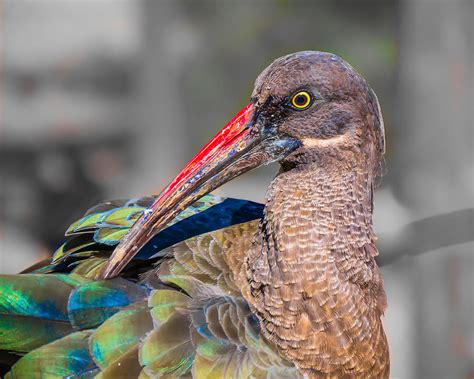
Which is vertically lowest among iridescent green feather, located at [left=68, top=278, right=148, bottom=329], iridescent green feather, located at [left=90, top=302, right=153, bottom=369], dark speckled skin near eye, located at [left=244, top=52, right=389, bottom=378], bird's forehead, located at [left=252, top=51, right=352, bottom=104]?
iridescent green feather, located at [left=90, top=302, right=153, bottom=369]

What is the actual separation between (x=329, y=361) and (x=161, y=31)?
10.3ft

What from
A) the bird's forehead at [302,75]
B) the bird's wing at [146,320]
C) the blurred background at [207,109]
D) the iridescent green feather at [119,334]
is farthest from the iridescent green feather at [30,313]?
the blurred background at [207,109]

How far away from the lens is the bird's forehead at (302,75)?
272 cm

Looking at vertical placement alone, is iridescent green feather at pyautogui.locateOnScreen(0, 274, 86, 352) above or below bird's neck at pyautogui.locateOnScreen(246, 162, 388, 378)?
below

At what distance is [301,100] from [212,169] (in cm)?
35

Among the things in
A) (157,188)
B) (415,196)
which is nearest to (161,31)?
(157,188)

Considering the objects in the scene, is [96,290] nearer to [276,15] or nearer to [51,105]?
[51,105]

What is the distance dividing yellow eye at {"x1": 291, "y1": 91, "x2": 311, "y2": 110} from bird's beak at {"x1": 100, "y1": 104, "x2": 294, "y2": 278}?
127 millimetres

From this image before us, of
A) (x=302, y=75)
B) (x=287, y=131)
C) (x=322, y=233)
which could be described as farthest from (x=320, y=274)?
(x=302, y=75)

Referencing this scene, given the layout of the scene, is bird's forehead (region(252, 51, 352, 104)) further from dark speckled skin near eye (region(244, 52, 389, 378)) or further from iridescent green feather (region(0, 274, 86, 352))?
iridescent green feather (region(0, 274, 86, 352))

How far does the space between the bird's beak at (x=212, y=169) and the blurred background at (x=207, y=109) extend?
1.62m

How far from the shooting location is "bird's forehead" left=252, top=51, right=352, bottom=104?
8.91 ft

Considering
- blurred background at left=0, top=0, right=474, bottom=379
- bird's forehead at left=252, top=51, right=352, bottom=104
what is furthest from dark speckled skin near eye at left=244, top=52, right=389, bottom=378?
blurred background at left=0, top=0, right=474, bottom=379

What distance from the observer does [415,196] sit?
425cm
